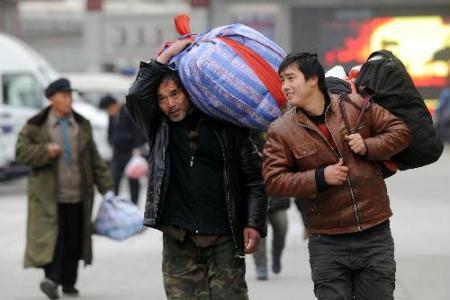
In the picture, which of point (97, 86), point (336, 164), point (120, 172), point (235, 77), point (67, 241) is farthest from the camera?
point (97, 86)

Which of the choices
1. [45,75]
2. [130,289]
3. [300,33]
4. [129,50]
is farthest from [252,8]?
[130,289]

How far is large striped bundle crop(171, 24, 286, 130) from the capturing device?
19.0 feet

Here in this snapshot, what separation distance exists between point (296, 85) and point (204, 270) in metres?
1.02

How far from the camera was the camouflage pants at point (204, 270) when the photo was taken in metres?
5.98

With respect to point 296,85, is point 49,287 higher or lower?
lower

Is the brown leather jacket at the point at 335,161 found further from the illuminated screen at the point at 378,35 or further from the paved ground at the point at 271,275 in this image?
the illuminated screen at the point at 378,35

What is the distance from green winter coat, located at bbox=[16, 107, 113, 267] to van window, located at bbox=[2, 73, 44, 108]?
13281 millimetres

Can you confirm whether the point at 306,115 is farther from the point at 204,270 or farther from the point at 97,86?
the point at 97,86

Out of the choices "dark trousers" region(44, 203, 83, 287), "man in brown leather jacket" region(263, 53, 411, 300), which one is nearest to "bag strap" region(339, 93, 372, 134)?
"man in brown leather jacket" region(263, 53, 411, 300)

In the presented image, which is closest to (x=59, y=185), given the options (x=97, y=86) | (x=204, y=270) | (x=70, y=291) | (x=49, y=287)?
(x=49, y=287)

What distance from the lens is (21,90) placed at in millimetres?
23172

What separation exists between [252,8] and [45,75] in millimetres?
13723

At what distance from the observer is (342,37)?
36.2 meters

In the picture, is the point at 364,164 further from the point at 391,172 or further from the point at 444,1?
the point at 444,1
